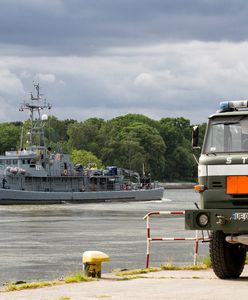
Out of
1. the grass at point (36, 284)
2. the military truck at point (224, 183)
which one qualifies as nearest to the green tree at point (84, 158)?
the grass at point (36, 284)

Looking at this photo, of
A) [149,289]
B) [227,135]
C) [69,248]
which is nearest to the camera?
[149,289]

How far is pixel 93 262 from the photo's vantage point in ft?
62.8

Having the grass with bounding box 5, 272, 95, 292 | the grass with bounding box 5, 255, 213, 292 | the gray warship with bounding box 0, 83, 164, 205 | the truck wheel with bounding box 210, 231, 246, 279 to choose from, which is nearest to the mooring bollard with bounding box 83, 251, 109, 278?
the grass with bounding box 5, 255, 213, 292

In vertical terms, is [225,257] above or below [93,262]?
above

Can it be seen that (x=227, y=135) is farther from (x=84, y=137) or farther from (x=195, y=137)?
(x=84, y=137)

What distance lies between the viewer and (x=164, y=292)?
53.5 feet

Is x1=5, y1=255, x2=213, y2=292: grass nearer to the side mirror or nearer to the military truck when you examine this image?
the military truck

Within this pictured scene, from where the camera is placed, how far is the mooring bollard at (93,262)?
19047 mm

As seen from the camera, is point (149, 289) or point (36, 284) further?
point (36, 284)

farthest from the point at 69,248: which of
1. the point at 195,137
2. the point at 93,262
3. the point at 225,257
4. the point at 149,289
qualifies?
the point at 149,289

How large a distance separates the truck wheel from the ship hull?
88.2 m

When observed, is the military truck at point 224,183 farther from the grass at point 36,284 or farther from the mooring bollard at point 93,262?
the grass at point 36,284

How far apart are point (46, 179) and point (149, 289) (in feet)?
303

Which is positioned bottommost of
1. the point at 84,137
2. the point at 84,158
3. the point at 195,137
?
the point at 195,137
